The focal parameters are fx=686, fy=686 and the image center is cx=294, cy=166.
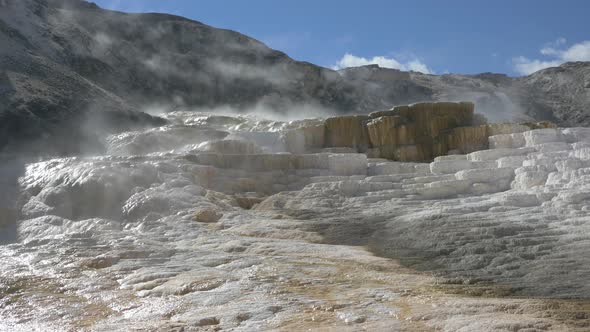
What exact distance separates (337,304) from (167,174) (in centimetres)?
784

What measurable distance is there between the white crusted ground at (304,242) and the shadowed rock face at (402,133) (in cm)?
157

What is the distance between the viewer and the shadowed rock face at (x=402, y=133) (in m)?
17.8

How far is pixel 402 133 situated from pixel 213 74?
15573mm

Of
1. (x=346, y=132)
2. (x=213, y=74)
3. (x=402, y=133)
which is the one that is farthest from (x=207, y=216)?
(x=213, y=74)

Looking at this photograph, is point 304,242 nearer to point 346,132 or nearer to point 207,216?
point 207,216

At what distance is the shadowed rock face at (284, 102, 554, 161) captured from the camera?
17750 mm

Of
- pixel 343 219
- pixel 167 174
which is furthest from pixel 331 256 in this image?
pixel 167 174

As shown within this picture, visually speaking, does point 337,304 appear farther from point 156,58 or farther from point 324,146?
point 156,58

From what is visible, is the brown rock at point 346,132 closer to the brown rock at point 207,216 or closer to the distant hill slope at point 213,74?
the brown rock at point 207,216

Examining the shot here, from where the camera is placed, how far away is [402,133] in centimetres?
1822

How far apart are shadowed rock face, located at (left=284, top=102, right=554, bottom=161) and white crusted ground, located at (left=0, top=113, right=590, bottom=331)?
1573 millimetres

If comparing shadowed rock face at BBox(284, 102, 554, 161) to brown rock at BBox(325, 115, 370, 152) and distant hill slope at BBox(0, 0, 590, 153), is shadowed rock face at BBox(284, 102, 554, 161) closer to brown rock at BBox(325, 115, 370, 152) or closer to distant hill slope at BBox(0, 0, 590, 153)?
brown rock at BBox(325, 115, 370, 152)

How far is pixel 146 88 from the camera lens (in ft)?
96.4

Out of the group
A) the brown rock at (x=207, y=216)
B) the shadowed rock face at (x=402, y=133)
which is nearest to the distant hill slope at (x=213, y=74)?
the shadowed rock face at (x=402, y=133)
